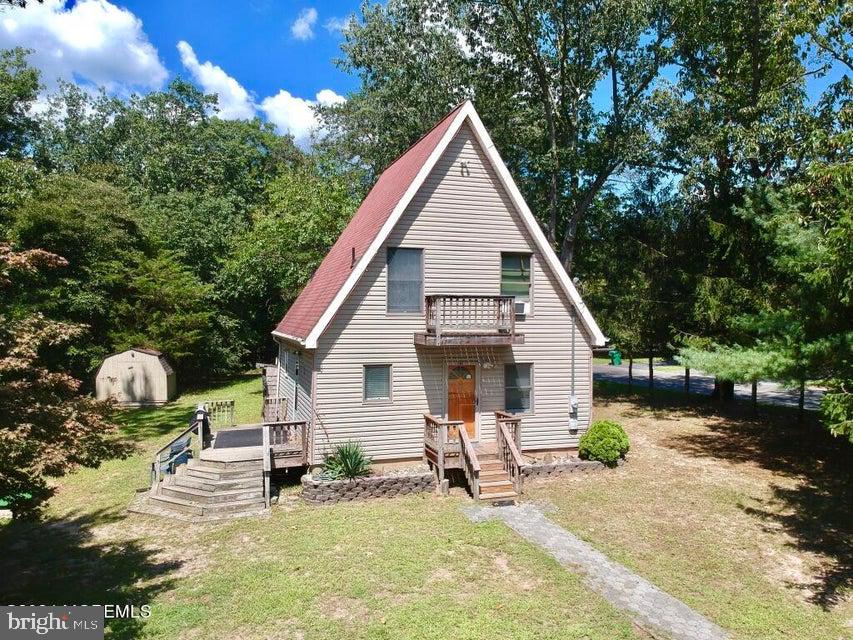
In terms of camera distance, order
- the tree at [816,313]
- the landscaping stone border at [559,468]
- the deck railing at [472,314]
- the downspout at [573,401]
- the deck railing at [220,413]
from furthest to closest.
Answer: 1. the deck railing at [220,413]
2. the downspout at [573,401]
3. the landscaping stone border at [559,468]
4. the deck railing at [472,314]
5. the tree at [816,313]

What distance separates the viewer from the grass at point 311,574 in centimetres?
750

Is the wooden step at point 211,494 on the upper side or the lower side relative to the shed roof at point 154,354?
lower

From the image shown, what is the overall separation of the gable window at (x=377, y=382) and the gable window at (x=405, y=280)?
62.7 inches

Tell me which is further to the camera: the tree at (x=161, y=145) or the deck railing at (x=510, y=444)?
the tree at (x=161, y=145)

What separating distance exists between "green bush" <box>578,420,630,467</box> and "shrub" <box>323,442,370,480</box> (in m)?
6.55

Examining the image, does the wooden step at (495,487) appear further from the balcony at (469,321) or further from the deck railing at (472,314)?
the deck railing at (472,314)

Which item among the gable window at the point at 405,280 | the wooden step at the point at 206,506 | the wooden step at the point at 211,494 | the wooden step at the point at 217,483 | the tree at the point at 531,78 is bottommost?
the wooden step at the point at 206,506

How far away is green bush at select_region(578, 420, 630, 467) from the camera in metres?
14.9

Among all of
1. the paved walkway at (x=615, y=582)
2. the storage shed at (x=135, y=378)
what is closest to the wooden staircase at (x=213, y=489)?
the paved walkway at (x=615, y=582)

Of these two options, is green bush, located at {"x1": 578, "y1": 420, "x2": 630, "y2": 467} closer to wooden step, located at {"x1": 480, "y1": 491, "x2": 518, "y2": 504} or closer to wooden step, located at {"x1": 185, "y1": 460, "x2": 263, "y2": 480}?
wooden step, located at {"x1": 480, "y1": 491, "x2": 518, "y2": 504}

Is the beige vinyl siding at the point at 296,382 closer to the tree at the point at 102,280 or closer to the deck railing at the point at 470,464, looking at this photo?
the deck railing at the point at 470,464

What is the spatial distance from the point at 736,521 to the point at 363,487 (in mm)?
8738

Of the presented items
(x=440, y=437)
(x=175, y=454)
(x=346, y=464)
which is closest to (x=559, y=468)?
(x=440, y=437)

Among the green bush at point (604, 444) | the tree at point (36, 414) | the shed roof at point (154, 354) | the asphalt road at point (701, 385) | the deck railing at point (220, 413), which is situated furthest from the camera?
the asphalt road at point (701, 385)
